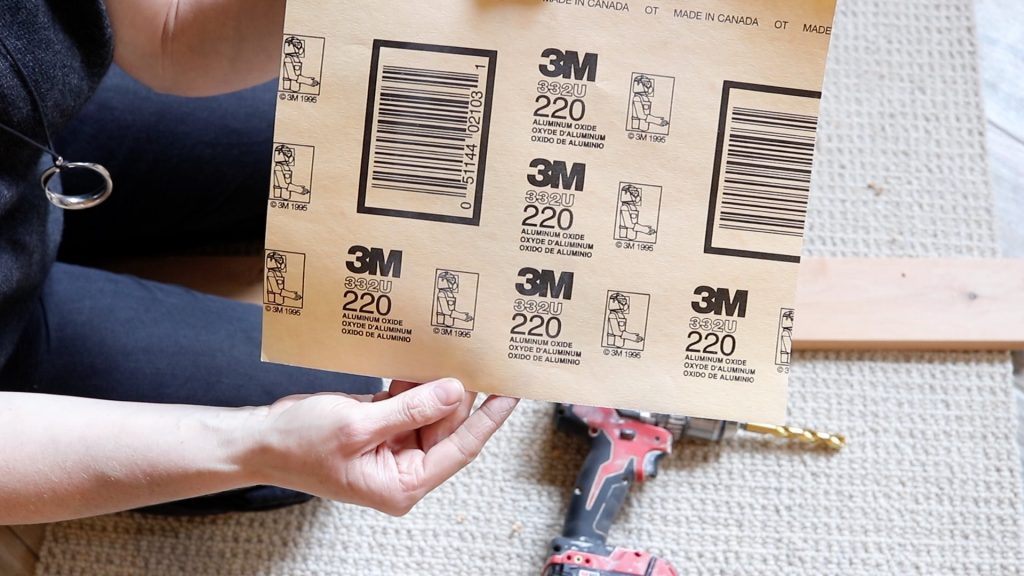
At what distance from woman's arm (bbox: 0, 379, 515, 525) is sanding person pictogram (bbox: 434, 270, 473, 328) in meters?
0.04

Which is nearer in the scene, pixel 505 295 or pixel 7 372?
pixel 505 295

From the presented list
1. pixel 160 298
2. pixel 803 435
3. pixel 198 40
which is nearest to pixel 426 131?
pixel 198 40

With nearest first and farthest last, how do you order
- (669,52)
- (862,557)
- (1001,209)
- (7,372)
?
(669,52) → (7,372) → (862,557) → (1001,209)

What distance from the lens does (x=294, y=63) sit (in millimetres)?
511

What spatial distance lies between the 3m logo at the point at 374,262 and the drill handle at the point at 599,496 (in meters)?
0.38

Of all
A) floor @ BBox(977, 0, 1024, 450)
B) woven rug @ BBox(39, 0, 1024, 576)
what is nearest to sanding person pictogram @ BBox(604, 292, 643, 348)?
woven rug @ BBox(39, 0, 1024, 576)

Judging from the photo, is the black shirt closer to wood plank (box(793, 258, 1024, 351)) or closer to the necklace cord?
the necklace cord

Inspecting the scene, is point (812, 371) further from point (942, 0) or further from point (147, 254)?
point (147, 254)

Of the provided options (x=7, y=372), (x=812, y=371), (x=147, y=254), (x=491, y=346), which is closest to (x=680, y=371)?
(x=491, y=346)

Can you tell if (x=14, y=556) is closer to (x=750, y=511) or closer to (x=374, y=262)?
(x=374, y=262)

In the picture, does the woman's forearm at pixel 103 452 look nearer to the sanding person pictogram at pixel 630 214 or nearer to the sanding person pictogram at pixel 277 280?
the sanding person pictogram at pixel 277 280

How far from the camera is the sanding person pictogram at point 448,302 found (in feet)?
1.73

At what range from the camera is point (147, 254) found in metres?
0.91

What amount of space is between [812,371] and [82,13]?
736 mm
